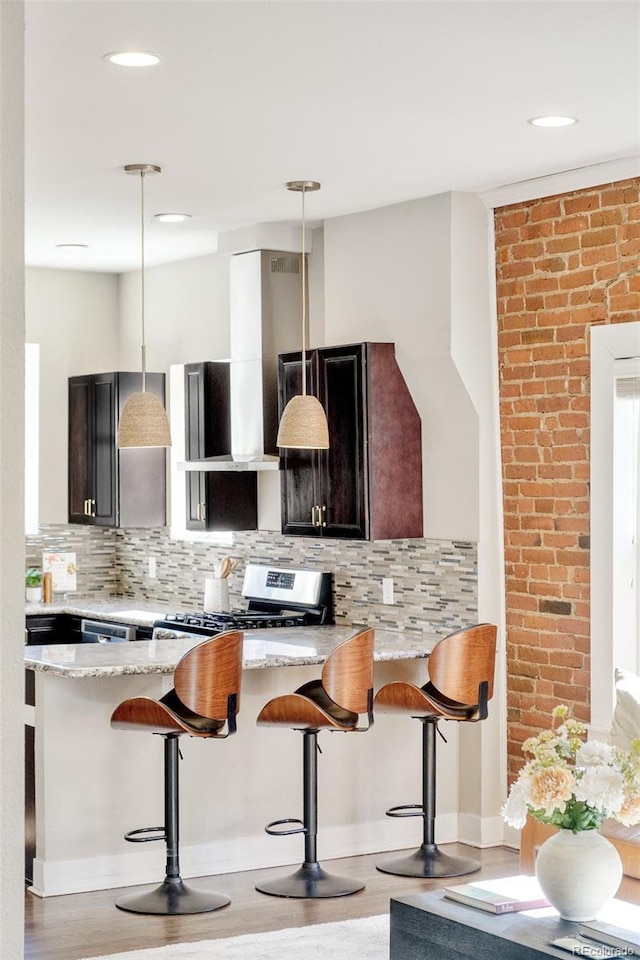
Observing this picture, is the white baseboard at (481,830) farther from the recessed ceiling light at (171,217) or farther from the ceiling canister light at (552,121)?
the recessed ceiling light at (171,217)

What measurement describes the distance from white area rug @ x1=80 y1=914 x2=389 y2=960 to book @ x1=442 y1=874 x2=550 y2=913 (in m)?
0.83

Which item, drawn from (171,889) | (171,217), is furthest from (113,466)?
(171,889)

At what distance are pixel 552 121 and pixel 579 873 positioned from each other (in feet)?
8.74

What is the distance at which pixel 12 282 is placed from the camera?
2.10m

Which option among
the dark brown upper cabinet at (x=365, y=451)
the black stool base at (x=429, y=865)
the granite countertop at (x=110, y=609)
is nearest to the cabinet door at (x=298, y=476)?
the dark brown upper cabinet at (x=365, y=451)

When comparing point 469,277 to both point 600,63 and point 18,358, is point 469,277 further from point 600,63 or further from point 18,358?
point 18,358

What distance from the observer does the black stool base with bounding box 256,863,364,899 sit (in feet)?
17.2

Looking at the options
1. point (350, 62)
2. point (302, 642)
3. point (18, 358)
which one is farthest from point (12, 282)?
point (302, 642)

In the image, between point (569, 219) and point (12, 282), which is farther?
point (569, 219)

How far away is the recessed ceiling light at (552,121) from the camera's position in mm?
4680

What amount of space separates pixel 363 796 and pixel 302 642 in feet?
2.48

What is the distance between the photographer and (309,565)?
6.96 metres

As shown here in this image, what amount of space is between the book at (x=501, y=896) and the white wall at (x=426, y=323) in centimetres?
231

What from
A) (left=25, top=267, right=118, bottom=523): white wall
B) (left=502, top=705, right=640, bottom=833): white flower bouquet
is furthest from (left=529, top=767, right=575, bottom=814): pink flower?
(left=25, top=267, right=118, bottom=523): white wall
